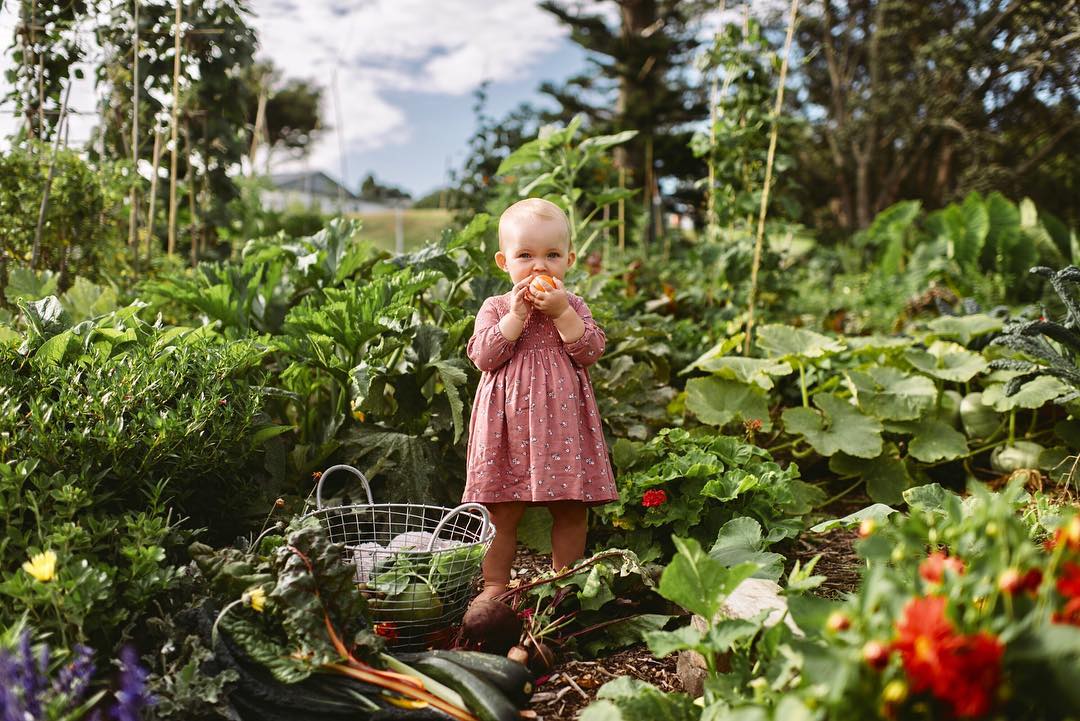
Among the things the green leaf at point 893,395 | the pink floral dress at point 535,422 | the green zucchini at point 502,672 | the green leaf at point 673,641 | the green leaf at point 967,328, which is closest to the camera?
the green leaf at point 673,641

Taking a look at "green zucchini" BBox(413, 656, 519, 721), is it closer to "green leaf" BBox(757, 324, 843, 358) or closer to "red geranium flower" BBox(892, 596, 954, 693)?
"red geranium flower" BBox(892, 596, 954, 693)

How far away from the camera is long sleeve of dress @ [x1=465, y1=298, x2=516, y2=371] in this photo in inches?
86.9

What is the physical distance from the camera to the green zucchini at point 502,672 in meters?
1.63

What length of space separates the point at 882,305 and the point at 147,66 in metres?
5.61

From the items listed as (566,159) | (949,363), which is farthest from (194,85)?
(949,363)

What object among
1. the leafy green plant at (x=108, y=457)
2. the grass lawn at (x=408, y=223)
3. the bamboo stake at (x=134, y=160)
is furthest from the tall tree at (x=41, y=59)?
the grass lawn at (x=408, y=223)

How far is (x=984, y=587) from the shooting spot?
1077 millimetres

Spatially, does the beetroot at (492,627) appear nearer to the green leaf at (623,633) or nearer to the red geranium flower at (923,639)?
the green leaf at (623,633)

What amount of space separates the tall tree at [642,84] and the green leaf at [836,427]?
743 cm

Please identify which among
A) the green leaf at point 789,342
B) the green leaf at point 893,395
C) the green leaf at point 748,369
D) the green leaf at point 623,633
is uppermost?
the green leaf at point 789,342

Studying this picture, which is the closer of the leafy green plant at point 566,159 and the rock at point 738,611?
the rock at point 738,611

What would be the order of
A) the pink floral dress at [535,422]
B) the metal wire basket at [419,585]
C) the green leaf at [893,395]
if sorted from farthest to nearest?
1. the green leaf at [893,395]
2. the pink floral dress at [535,422]
3. the metal wire basket at [419,585]

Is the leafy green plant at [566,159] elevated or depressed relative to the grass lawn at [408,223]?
depressed

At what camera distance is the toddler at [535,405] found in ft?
7.07
